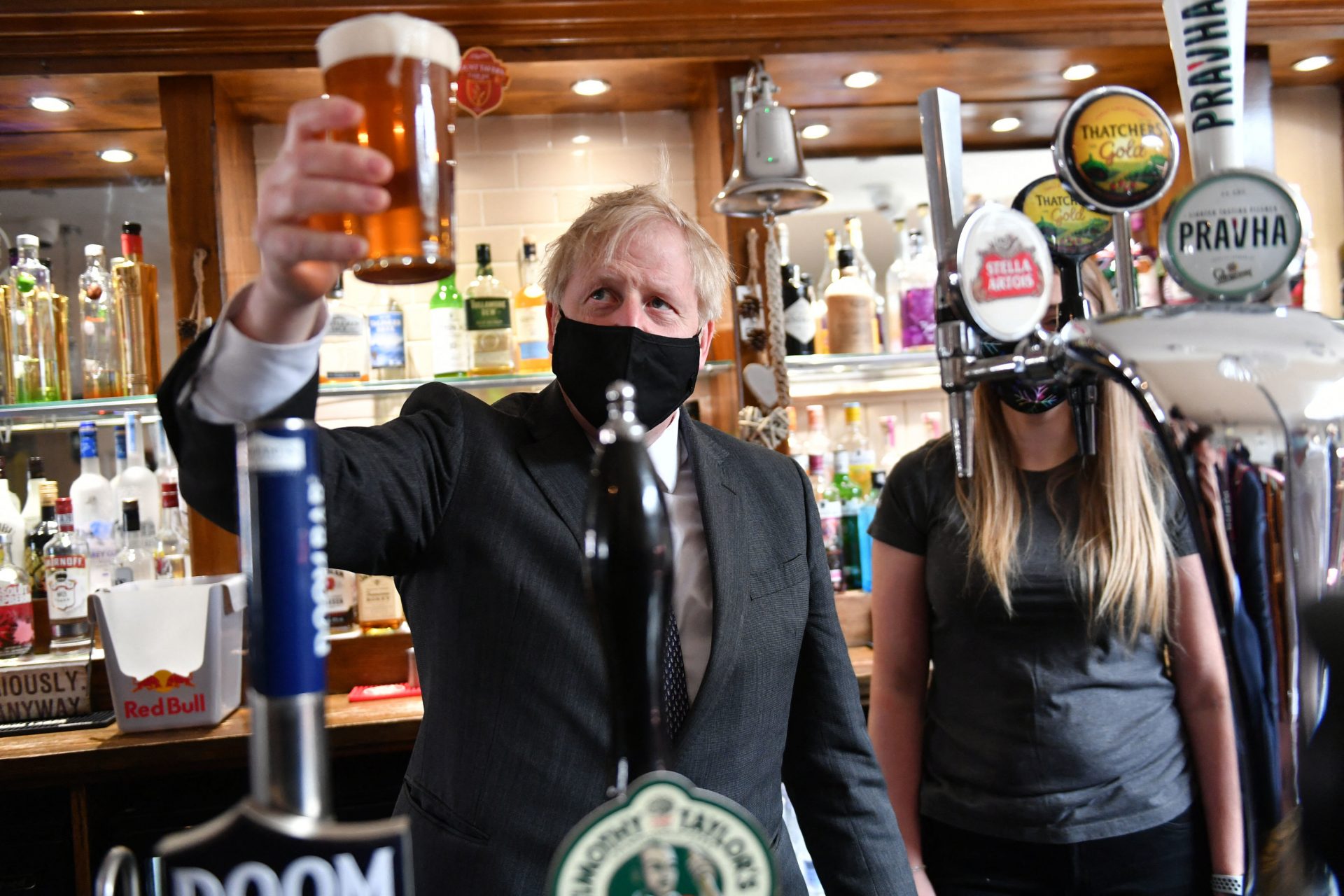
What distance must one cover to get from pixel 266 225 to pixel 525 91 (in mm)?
2218

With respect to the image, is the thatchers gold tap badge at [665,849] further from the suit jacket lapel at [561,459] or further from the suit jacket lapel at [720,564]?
the suit jacket lapel at [561,459]

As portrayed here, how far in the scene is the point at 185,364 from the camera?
18.4 inches

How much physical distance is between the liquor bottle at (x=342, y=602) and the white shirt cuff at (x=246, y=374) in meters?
1.95

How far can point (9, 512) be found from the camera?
7.63ft

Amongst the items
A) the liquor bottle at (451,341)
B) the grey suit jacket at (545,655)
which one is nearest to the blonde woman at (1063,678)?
the grey suit jacket at (545,655)

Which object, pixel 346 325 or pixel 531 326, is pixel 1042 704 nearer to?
pixel 531 326

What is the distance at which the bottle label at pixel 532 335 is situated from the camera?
2.43 m

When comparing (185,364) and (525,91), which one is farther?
(525,91)

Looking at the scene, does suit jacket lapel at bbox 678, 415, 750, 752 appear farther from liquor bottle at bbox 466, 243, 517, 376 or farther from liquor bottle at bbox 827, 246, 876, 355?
liquor bottle at bbox 827, 246, 876, 355

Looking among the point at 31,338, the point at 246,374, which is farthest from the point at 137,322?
the point at 246,374

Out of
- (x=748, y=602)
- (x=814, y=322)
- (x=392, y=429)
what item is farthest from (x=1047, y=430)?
(x=814, y=322)

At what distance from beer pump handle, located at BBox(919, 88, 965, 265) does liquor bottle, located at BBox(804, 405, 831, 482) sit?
6.56ft

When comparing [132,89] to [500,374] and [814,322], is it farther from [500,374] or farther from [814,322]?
[814,322]

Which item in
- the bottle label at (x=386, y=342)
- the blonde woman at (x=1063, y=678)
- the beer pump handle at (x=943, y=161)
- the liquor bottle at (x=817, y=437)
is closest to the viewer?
the beer pump handle at (x=943, y=161)
